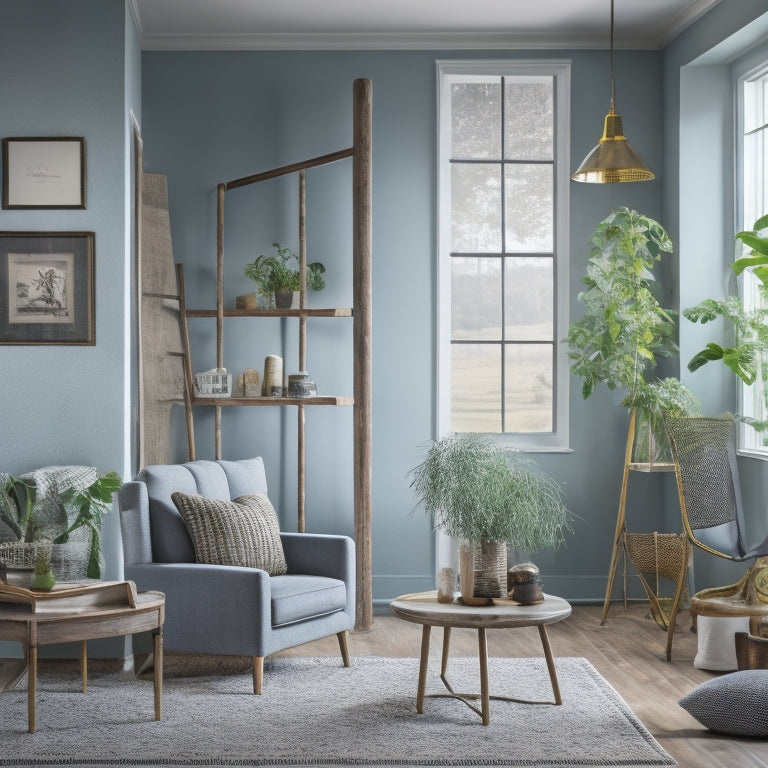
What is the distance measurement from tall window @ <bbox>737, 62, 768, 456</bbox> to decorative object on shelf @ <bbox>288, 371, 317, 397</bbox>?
2.25 m

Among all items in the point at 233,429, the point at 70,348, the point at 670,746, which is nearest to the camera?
the point at 670,746

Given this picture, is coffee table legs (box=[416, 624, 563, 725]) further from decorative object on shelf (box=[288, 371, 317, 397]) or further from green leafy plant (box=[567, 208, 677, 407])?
green leafy plant (box=[567, 208, 677, 407])

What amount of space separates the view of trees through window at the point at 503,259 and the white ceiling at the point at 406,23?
0.35 metres

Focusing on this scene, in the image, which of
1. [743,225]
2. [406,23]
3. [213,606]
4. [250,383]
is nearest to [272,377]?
[250,383]

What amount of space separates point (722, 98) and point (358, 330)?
234cm

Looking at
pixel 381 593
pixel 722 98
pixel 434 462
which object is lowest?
pixel 381 593

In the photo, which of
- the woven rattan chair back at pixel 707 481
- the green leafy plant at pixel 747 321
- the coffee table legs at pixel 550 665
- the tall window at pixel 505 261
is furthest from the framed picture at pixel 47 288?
the green leafy plant at pixel 747 321

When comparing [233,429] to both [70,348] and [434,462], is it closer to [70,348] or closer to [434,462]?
[70,348]

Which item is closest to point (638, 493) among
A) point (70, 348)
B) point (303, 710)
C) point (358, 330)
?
point (358, 330)

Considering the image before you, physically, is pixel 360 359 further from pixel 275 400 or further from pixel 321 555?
pixel 321 555

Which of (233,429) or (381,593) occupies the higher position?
(233,429)

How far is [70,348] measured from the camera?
4547 mm

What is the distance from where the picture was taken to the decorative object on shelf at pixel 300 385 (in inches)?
204

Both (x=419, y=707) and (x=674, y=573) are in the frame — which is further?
(x=674, y=573)
